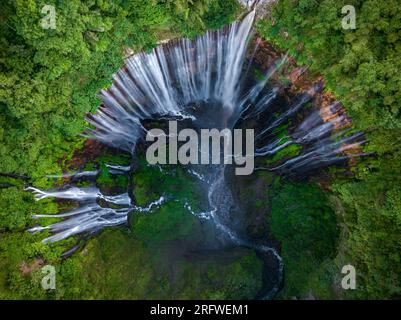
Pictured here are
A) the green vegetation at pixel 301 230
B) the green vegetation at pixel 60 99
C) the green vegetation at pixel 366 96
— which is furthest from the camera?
the green vegetation at pixel 301 230

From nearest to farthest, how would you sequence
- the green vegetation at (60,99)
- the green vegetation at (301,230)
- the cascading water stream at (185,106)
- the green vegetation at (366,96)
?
the green vegetation at (60,99) < the green vegetation at (366,96) < the cascading water stream at (185,106) < the green vegetation at (301,230)

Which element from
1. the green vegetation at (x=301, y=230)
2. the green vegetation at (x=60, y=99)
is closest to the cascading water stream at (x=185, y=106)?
the green vegetation at (x=60, y=99)

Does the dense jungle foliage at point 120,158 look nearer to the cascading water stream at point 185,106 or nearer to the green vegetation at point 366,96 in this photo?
the green vegetation at point 366,96

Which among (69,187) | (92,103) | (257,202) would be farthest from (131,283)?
(92,103)

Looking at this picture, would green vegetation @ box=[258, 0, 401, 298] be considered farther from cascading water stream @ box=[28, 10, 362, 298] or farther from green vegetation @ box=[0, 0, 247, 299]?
green vegetation @ box=[0, 0, 247, 299]

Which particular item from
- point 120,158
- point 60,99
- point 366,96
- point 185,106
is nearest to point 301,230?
point 366,96

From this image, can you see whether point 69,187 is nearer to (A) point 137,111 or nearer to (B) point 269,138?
(A) point 137,111
